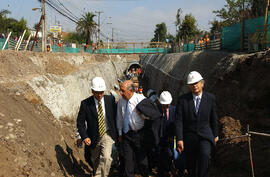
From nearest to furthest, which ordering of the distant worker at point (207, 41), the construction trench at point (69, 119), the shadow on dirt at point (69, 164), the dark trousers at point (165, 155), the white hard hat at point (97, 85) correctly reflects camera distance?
the white hard hat at point (97, 85)
the construction trench at point (69, 119)
the shadow on dirt at point (69, 164)
the dark trousers at point (165, 155)
the distant worker at point (207, 41)

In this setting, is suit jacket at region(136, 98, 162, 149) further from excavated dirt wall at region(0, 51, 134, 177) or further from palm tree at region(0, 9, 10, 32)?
palm tree at region(0, 9, 10, 32)

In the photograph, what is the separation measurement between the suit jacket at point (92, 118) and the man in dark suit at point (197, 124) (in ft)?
4.13

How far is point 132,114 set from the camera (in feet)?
16.8

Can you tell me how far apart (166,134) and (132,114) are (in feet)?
4.05

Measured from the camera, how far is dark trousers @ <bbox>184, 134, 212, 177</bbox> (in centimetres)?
451

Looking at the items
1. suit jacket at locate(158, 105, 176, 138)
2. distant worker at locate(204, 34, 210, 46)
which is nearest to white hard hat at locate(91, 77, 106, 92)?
suit jacket at locate(158, 105, 176, 138)

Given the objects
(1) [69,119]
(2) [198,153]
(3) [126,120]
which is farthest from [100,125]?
(1) [69,119]

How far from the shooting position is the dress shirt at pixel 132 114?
5117 mm

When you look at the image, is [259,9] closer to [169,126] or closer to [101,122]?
[169,126]

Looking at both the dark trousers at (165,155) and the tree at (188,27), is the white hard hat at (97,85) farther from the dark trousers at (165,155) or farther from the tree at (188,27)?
the tree at (188,27)

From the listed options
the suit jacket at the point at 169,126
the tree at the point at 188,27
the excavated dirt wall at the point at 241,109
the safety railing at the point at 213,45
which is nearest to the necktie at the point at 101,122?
the suit jacket at the point at 169,126

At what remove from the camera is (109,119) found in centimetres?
516

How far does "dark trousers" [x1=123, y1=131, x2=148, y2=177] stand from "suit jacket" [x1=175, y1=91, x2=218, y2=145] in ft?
3.08

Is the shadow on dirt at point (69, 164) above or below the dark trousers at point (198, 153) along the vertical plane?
below
